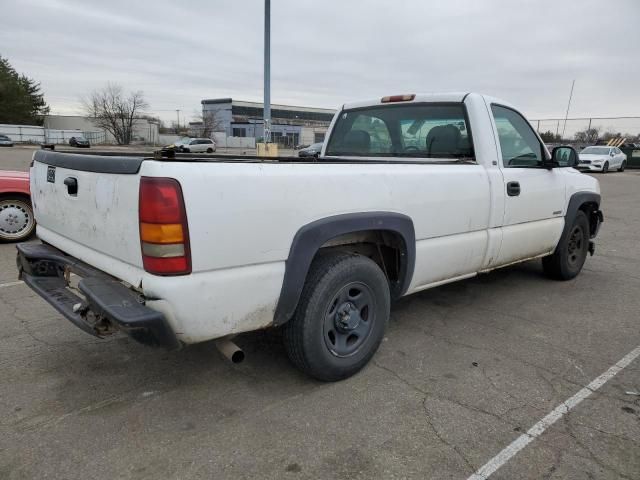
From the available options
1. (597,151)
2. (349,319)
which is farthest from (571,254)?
(597,151)

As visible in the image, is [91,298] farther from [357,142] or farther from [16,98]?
[16,98]

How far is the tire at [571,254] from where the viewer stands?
5281 mm

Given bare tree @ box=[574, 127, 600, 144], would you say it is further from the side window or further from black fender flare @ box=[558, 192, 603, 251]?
the side window

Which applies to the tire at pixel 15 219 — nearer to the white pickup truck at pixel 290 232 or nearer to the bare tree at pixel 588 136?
the white pickup truck at pixel 290 232

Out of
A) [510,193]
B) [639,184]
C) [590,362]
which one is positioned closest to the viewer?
[590,362]

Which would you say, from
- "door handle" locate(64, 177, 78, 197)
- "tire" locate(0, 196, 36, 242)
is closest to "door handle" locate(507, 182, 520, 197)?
"door handle" locate(64, 177, 78, 197)

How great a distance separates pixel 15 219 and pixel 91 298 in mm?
5226

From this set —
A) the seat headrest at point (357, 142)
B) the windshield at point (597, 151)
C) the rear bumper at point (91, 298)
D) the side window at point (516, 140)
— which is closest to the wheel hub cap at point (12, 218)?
the rear bumper at point (91, 298)

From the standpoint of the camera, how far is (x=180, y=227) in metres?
2.24

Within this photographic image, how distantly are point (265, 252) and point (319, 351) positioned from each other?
2.47 feet

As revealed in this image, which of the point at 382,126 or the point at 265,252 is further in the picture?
the point at 382,126

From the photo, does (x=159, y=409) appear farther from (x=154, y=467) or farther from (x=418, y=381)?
(x=418, y=381)

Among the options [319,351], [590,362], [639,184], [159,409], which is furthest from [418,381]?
[639,184]

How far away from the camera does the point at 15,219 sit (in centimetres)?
662
